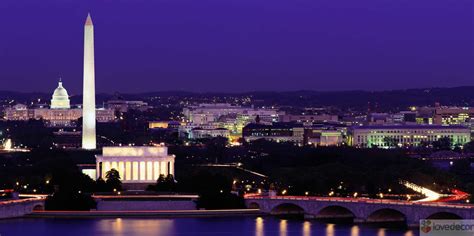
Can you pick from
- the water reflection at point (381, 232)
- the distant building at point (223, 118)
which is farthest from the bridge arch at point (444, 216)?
the distant building at point (223, 118)

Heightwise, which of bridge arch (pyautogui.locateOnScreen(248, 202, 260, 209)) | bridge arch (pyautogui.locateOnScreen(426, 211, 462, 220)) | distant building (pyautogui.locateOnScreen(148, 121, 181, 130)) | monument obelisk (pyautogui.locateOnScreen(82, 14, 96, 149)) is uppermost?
distant building (pyautogui.locateOnScreen(148, 121, 181, 130))

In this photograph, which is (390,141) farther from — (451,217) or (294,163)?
(451,217)

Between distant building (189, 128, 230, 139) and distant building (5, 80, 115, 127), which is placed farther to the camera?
distant building (5, 80, 115, 127)

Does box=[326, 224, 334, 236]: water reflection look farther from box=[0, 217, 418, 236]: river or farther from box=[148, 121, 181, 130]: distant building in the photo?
box=[148, 121, 181, 130]: distant building

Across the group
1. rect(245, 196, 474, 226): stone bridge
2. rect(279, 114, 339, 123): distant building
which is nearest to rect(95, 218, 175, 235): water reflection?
rect(245, 196, 474, 226): stone bridge

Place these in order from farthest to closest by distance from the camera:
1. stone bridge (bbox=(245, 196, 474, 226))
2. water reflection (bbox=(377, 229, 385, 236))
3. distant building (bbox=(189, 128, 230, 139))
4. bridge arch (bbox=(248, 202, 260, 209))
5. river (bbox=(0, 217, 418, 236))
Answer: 1. distant building (bbox=(189, 128, 230, 139))
2. bridge arch (bbox=(248, 202, 260, 209))
3. river (bbox=(0, 217, 418, 236))
4. stone bridge (bbox=(245, 196, 474, 226))
5. water reflection (bbox=(377, 229, 385, 236))

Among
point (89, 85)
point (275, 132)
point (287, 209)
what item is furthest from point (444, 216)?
point (275, 132)

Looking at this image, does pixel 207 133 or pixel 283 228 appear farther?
pixel 207 133

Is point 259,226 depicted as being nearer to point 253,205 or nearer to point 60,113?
point 253,205

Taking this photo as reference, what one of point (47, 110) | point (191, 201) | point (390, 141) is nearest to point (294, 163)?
point (191, 201)
